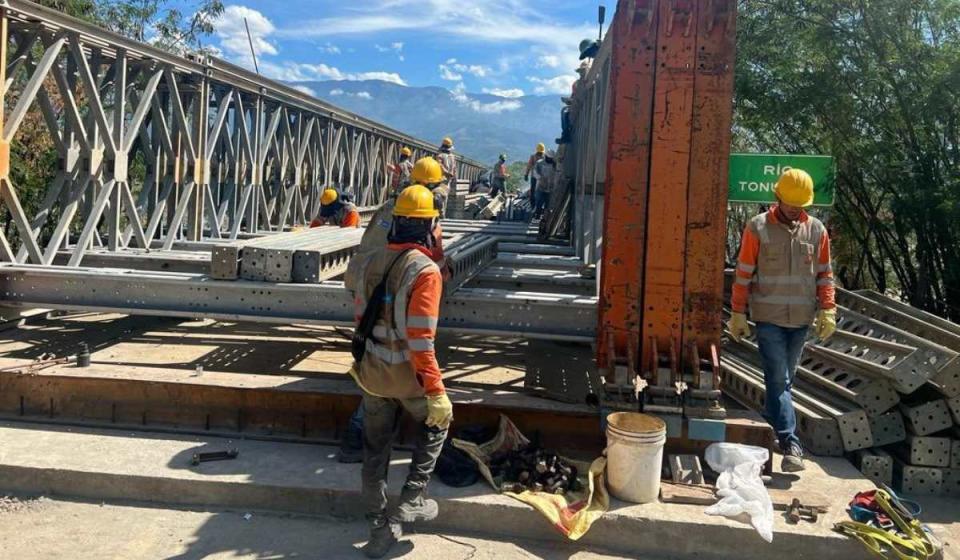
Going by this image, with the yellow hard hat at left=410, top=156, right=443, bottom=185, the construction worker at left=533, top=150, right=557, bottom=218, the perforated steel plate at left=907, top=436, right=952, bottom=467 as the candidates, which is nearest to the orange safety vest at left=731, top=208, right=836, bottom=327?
the perforated steel plate at left=907, top=436, right=952, bottom=467

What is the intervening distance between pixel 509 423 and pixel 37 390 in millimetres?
3466

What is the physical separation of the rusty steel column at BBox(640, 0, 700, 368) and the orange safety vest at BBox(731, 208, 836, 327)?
775mm

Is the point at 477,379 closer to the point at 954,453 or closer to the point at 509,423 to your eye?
the point at 509,423

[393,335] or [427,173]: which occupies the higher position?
[427,173]

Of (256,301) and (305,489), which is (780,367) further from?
(256,301)

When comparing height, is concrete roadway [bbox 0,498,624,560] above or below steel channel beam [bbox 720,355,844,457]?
below

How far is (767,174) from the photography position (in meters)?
6.66

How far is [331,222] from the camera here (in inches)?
364

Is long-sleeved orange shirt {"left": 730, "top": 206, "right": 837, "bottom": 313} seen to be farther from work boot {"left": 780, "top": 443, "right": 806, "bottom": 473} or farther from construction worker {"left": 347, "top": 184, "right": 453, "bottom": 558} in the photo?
construction worker {"left": 347, "top": 184, "right": 453, "bottom": 558}

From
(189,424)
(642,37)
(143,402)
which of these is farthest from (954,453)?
(143,402)

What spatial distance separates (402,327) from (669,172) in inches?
78.6

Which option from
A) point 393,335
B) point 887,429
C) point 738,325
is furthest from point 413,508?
point 887,429

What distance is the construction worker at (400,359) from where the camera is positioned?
3.61m

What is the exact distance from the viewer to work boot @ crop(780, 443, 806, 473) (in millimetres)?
4660
